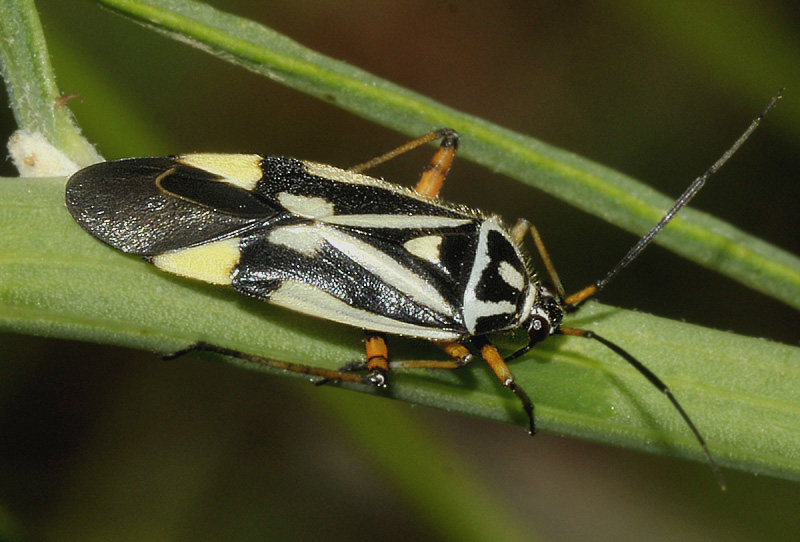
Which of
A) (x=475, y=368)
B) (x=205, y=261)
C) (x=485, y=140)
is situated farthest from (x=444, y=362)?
(x=205, y=261)

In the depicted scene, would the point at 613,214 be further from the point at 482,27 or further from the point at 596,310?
the point at 482,27

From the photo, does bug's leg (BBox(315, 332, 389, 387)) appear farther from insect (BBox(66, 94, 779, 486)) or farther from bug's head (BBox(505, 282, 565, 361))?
bug's head (BBox(505, 282, 565, 361))

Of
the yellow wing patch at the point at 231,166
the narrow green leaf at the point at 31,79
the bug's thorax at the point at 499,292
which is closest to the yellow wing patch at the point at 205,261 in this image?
the yellow wing patch at the point at 231,166

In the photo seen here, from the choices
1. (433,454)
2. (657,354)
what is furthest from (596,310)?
(433,454)

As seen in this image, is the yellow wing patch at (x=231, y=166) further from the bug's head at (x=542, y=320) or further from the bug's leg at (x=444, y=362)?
the bug's head at (x=542, y=320)

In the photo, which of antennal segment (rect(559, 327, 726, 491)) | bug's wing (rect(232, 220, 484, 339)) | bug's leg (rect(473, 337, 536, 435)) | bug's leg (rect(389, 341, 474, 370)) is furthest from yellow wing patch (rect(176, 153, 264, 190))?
antennal segment (rect(559, 327, 726, 491))
